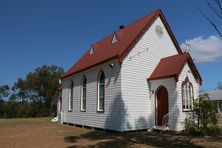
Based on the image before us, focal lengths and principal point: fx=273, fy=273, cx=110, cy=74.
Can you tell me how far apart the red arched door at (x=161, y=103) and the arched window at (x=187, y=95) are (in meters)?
1.14

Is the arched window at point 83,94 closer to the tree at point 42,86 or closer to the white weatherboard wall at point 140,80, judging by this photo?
the white weatherboard wall at point 140,80

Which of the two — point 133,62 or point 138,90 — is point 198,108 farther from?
point 133,62

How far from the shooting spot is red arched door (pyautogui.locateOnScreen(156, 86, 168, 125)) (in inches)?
706

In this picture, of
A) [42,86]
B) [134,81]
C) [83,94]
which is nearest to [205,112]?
[134,81]

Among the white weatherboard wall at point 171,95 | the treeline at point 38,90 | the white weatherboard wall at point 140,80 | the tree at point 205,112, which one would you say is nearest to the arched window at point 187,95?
the white weatherboard wall at point 171,95

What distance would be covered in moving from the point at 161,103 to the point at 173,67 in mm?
2564

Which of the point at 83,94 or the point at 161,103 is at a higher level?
the point at 83,94

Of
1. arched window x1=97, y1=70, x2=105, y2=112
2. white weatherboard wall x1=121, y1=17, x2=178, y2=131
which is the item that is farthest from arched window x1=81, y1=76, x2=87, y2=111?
white weatherboard wall x1=121, y1=17, x2=178, y2=131

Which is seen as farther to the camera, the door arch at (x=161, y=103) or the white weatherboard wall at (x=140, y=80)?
the door arch at (x=161, y=103)

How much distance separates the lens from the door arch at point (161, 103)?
58.7 feet

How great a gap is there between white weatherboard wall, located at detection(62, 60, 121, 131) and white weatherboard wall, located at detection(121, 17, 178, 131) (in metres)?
0.51

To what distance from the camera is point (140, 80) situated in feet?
59.8

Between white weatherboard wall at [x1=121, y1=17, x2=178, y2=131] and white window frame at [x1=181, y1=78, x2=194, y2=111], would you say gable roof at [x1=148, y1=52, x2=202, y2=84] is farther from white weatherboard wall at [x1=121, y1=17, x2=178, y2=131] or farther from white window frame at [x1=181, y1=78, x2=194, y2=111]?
white window frame at [x1=181, y1=78, x2=194, y2=111]

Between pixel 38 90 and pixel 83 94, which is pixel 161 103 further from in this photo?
pixel 38 90
